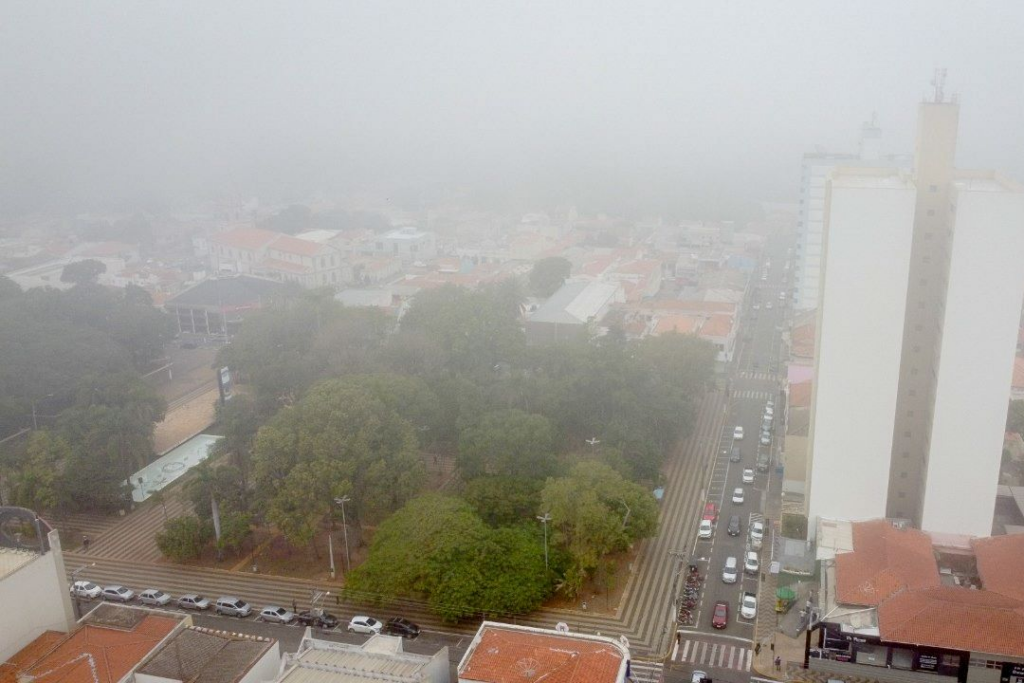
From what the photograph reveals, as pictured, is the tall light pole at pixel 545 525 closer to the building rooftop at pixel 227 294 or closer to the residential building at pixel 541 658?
the residential building at pixel 541 658

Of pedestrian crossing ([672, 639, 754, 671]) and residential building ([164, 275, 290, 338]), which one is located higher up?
residential building ([164, 275, 290, 338])

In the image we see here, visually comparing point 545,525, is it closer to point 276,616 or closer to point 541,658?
point 541,658

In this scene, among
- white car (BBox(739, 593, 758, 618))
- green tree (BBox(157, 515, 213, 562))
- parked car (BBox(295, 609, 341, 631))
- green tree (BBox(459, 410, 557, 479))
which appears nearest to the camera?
parked car (BBox(295, 609, 341, 631))

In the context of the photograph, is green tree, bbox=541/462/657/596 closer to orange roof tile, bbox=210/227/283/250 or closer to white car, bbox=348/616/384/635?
white car, bbox=348/616/384/635

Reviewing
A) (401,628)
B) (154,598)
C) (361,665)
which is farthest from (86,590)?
(361,665)

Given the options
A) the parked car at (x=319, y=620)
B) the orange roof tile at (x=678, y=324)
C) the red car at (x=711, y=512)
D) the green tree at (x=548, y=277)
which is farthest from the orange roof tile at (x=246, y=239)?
the parked car at (x=319, y=620)

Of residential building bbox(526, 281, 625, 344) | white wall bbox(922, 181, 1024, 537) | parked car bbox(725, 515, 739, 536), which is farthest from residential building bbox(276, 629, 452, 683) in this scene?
residential building bbox(526, 281, 625, 344)
